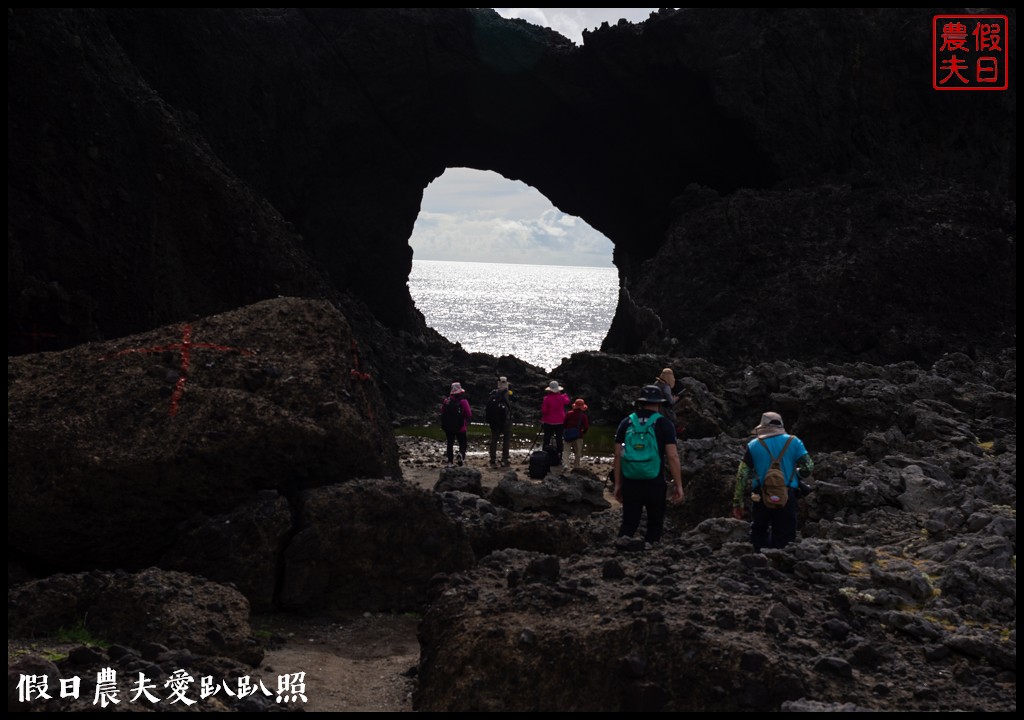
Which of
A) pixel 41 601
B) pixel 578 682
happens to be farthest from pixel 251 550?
pixel 578 682

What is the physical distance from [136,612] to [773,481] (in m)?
6.05

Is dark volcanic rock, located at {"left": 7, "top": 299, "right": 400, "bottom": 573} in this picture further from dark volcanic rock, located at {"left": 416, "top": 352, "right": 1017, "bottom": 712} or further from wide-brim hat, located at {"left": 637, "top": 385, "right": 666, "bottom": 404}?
wide-brim hat, located at {"left": 637, "top": 385, "right": 666, "bottom": 404}

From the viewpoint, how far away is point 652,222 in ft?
161

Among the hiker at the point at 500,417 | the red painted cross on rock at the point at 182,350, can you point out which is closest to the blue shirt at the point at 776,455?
the red painted cross on rock at the point at 182,350

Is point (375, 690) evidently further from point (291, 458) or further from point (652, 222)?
point (652, 222)

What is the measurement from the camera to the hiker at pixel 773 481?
31.7 ft

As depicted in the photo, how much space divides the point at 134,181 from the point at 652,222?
27986 mm

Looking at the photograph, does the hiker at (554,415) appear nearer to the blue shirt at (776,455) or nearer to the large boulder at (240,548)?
the large boulder at (240,548)

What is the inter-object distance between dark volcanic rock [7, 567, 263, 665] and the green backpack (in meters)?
4.23

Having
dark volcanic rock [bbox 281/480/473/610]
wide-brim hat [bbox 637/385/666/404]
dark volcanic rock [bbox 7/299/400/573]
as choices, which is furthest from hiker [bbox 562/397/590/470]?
wide-brim hat [bbox 637/385/666/404]

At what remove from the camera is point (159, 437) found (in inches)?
421

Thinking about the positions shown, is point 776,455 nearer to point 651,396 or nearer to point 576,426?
point 651,396

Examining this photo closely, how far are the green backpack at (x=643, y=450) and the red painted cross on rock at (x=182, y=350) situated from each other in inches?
201

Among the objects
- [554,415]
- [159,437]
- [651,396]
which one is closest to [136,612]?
[159,437]
